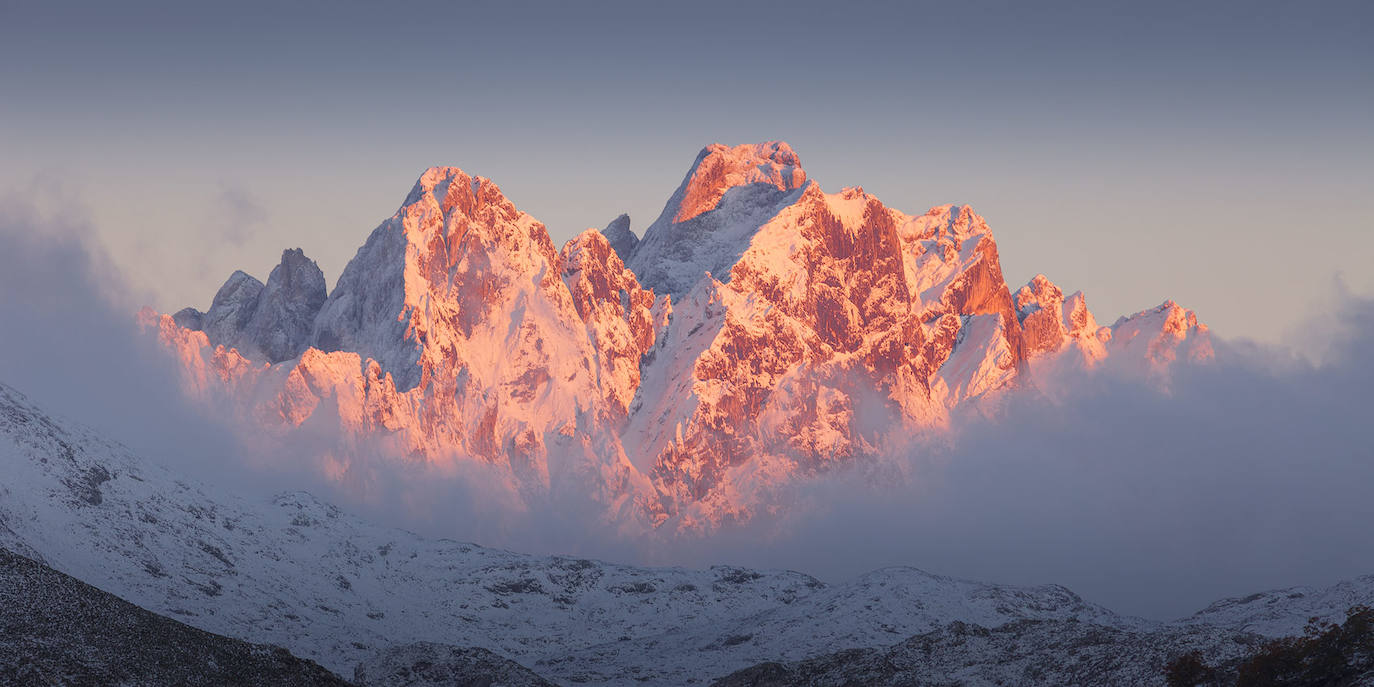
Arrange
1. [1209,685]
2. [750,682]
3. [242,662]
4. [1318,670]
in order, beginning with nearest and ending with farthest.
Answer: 1. [1318,670]
2. [1209,685]
3. [242,662]
4. [750,682]

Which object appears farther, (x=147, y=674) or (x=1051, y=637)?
(x=1051, y=637)

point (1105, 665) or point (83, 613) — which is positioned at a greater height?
point (83, 613)

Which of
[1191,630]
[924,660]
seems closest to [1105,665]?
[1191,630]

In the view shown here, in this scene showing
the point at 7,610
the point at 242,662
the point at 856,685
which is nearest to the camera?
the point at 7,610

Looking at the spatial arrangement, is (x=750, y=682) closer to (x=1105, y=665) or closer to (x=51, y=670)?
(x=1105, y=665)

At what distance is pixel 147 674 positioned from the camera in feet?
472

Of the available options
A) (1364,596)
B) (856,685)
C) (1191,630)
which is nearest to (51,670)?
(856,685)

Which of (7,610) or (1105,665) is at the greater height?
(7,610)

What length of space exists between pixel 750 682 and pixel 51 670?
86.5m

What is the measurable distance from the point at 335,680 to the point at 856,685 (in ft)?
190

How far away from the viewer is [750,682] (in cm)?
18875

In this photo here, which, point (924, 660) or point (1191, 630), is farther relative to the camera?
point (924, 660)

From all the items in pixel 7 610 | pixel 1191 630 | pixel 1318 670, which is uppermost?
pixel 7 610

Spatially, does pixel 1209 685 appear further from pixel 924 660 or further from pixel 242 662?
pixel 242 662
